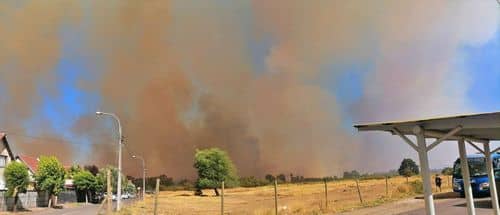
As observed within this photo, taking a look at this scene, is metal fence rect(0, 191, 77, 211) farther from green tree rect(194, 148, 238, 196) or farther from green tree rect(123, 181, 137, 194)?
green tree rect(194, 148, 238, 196)

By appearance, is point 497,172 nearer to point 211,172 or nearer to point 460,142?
point 460,142

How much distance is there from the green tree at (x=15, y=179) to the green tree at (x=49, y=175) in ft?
16.7

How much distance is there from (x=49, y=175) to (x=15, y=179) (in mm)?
6418

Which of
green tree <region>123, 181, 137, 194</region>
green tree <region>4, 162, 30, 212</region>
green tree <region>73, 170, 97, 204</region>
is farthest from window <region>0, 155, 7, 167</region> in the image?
green tree <region>123, 181, 137, 194</region>

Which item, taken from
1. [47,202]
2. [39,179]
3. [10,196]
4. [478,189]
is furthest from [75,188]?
[478,189]

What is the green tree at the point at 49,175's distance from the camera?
50.4m

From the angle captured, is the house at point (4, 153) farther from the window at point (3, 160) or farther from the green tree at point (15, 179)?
the green tree at point (15, 179)

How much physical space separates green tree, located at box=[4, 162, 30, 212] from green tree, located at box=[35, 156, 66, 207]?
200 inches

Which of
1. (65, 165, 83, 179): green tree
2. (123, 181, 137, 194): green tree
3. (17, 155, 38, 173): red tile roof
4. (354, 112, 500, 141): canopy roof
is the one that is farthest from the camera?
(123, 181, 137, 194): green tree

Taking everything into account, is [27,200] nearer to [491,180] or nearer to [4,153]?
[4,153]

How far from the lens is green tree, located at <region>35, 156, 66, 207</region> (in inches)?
1986

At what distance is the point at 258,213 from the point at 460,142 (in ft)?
39.7

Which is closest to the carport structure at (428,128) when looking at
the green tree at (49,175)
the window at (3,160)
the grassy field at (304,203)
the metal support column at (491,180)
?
the metal support column at (491,180)

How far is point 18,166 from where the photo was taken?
44.7 m
